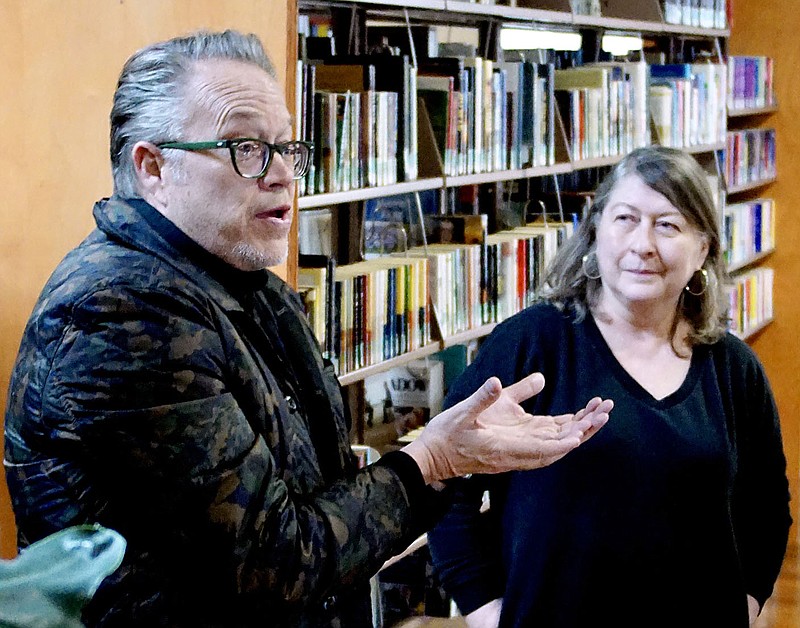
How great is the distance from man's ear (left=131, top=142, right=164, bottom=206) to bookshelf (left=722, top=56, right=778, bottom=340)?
431 centimetres

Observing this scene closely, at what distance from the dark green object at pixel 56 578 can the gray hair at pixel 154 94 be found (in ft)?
2.29

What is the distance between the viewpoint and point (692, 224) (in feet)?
7.07

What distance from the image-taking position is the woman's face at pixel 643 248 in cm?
209

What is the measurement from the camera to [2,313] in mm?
1716

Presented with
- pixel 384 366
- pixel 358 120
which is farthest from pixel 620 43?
pixel 384 366

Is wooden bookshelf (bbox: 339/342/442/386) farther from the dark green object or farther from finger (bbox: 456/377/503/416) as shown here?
the dark green object

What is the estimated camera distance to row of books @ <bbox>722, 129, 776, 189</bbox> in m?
5.39

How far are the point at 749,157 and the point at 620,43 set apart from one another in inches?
57.1

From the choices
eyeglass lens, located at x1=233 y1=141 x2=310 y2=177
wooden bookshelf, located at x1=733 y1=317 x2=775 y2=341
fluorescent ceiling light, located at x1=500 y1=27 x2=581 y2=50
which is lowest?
wooden bookshelf, located at x1=733 y1=317 x2=775 y2=341

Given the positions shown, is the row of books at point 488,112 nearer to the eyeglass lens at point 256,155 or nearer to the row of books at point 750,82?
the eyeglass lens at point 256,155

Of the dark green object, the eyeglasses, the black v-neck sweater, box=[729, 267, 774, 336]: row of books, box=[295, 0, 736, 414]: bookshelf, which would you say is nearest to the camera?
the dark green object

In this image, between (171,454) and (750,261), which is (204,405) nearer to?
(171,454)

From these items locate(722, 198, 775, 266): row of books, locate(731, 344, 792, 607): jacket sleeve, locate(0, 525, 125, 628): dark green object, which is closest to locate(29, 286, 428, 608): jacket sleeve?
locate(0, 525, 125, 628): dark green object

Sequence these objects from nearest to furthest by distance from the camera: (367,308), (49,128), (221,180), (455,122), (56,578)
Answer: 1. (56,578)
2. (221,180)
3. (49,128)
4. (367,308)
5. (455,122)
